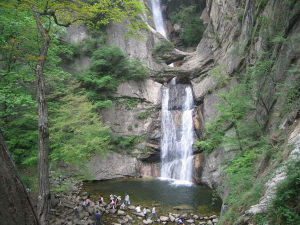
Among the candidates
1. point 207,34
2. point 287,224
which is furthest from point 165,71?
point 287,224

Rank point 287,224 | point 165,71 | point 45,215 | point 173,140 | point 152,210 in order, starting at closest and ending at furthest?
1. point 287,224
2. point 45,215
3. point 152,210
4. point 173,140
5. point 165,71

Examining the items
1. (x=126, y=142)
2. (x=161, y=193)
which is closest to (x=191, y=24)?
(x=126, y=142)

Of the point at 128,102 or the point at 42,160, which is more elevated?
the point at 128,102

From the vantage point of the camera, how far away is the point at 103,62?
68.9 feet

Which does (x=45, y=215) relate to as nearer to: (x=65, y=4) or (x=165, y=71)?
(x=65, y=4)

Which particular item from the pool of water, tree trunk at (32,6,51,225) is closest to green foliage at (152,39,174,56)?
the pool of water

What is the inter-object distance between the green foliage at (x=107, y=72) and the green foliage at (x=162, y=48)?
3.82 metres

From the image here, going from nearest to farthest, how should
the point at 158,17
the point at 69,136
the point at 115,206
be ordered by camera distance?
the point at 69,136 < the point at 115,206 < the point at 158,17

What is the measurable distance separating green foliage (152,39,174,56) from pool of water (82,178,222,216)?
1535 centimetres

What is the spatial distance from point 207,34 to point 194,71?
459 centimetres

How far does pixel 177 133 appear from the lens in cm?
2039

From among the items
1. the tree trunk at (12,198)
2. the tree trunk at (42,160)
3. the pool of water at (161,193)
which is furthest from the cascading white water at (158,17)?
the tree trunk at (12,198)

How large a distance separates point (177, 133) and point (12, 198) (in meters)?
19.2

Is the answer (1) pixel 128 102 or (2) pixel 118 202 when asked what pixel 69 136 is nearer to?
(2) pixel 118 202
